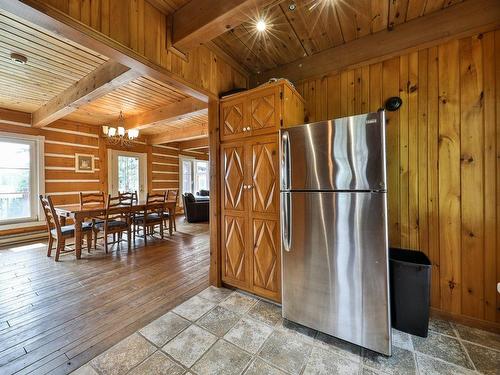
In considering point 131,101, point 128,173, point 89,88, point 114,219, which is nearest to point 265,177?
point 89,88

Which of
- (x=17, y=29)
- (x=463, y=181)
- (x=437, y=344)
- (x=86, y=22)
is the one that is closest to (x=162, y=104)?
(x=17, y=29)

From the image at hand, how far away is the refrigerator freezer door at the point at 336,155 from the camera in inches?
59.7

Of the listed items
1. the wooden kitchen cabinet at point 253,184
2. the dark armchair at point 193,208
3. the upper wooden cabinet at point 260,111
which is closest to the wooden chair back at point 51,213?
the wooden kitchen cabinet at point 253,184

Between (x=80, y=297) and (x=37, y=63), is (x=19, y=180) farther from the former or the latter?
(x=80, y=297)

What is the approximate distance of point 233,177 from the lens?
245 cm

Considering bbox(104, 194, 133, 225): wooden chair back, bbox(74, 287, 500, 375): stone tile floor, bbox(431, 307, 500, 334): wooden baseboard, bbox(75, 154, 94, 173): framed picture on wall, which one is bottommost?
bbox(74, 287, 500, 375): stone tile floor

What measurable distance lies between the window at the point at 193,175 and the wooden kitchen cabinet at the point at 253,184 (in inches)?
251

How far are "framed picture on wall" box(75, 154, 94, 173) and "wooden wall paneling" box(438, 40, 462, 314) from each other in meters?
6.95

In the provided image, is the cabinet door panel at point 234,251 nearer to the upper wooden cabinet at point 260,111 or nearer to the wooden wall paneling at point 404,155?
the upper wooden cabinet at point 260,111

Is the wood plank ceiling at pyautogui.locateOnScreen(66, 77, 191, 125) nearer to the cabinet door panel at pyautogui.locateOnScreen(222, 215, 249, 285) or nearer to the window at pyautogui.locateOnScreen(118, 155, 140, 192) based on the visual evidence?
the window at pyautogui.locateOnScreen(118, 155, 140, 192)

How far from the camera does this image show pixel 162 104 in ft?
14.3

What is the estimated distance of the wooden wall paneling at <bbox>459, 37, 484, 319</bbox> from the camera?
1.83 m

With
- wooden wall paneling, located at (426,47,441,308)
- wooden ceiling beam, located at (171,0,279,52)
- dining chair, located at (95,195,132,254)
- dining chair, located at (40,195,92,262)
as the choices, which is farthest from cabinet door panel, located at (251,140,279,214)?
dining chair, located at (40,195,92,262)

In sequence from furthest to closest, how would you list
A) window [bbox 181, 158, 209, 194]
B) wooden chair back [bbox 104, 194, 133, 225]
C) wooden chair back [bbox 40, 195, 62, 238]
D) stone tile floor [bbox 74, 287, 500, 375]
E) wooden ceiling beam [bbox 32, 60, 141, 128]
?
1. window [bbox 181, 158, 209, 194]
2. wooden chair back [bbox 104, 194, 133, 225]
3. wooden chair back [bbox 40, 195, 62, 238]
4. wooden ceiling beam [bbox 32, 60, 141, 128]
5. stone tile floor [bbox 74, 287, 500, 375]
